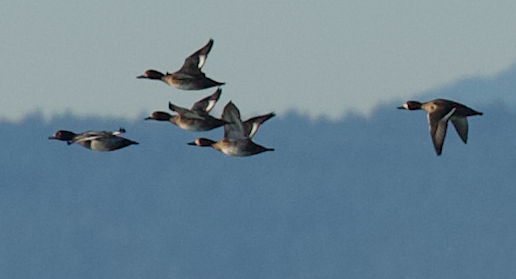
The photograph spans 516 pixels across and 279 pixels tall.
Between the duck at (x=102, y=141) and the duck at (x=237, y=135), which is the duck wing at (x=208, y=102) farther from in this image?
the duck at (x=102, y=141)

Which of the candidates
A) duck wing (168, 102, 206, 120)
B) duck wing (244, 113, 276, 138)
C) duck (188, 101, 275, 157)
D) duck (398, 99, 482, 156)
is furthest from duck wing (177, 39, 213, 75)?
duck (398, 99, 482, 156)

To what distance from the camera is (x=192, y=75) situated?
5038cm

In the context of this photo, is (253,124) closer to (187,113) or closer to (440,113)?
(187,113)

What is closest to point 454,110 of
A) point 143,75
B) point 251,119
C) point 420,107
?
point 420,107

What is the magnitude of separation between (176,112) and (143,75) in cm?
452

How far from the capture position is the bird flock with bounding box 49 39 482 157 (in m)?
47.5

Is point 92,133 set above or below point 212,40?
below

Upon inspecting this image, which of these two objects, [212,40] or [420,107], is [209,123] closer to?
[212,40]

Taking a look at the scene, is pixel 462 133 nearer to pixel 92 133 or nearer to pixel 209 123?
pixel 209 123

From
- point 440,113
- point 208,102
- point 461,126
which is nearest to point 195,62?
point 208,102

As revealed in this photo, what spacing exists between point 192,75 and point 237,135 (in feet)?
13.1

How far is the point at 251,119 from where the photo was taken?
159 ft

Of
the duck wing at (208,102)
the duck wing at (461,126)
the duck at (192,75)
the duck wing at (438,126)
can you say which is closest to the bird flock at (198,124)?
the duck at (192,75)

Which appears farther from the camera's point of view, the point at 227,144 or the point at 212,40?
the point at 212,40
